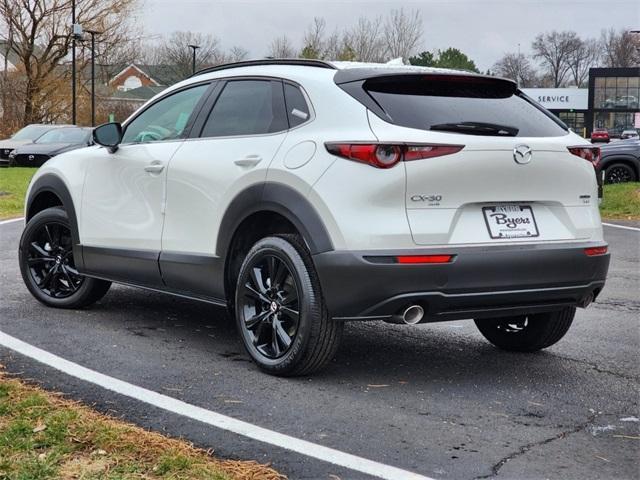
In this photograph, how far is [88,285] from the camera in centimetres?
647

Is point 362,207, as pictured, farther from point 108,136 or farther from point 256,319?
point 108,136

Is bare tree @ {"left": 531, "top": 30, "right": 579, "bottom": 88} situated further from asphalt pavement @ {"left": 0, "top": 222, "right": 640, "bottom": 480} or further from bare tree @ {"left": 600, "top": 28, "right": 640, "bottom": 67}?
asphalt pavement @ {"left": 0, "top": 222, "right": 640, "bottom": 480}

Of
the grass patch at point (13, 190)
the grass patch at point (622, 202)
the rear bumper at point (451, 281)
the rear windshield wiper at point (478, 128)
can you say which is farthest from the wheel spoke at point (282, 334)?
the grass patch at point (622, 202)

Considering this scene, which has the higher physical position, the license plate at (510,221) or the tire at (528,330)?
the license plate at (510,221)

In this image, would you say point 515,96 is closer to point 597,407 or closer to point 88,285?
point 597,407

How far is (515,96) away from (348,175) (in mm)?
1374

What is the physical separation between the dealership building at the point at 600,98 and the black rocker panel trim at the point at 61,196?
8531cm

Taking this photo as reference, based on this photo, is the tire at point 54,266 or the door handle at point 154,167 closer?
the door handle at point 154,167

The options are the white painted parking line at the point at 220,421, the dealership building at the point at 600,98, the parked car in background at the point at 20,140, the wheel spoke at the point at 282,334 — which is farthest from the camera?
the dealership building at the point at 600,98

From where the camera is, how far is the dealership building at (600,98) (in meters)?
88.2

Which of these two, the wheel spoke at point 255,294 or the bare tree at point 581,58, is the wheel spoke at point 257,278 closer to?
the wheel spoke at point 255,294

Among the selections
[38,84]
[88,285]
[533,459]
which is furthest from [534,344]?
[38,84]

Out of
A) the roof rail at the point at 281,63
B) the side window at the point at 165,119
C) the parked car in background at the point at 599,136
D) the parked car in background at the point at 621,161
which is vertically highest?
the parked car in background at the point at 599,136

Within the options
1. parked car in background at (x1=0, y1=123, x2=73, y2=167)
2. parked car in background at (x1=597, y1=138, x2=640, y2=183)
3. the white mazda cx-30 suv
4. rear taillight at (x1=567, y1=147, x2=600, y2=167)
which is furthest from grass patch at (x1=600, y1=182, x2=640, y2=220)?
parked car in background at (x1=0, y1=123, x2=73, y2=167)
